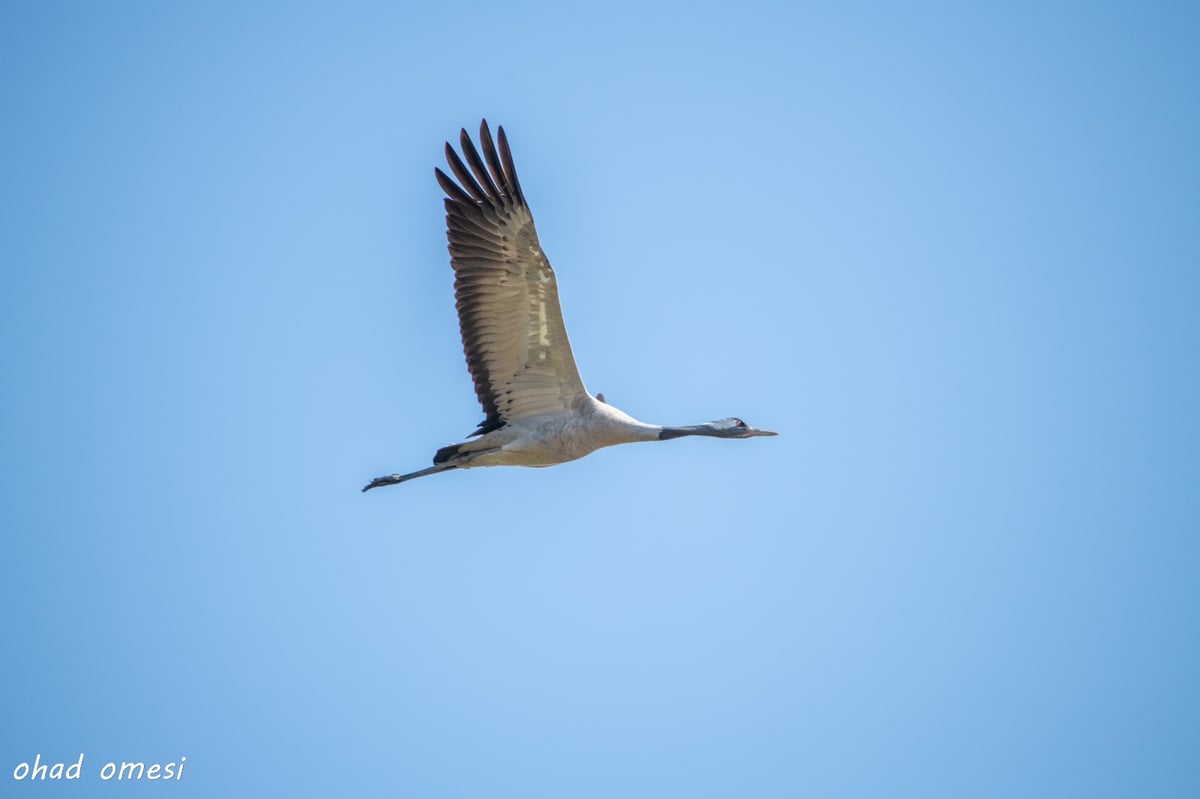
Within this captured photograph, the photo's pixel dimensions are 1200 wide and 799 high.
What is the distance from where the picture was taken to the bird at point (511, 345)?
1508cm

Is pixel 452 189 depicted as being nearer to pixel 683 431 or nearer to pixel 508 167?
pixel 508 167

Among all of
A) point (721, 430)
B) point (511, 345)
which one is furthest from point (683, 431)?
point (511, 345)

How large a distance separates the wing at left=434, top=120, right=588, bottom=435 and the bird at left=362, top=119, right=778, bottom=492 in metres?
0.01

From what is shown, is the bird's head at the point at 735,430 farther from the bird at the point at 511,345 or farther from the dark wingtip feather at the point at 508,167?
the dark wingtip feather at the point at 508,167

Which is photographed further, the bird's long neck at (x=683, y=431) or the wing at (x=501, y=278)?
the bird's long neck at (x=683, y=431)

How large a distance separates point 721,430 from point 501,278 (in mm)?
2874

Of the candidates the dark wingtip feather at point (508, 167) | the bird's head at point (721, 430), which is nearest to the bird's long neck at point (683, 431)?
the bird's head at point (721, 430)

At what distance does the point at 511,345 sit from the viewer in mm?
15578

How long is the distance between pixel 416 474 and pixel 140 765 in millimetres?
6150

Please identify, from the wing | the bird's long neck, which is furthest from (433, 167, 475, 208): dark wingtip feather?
the bird's long neck

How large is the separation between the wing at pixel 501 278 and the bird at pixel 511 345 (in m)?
0.01

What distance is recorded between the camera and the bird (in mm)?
15078

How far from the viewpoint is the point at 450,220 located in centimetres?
1523

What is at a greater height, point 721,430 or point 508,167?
point 508,167
